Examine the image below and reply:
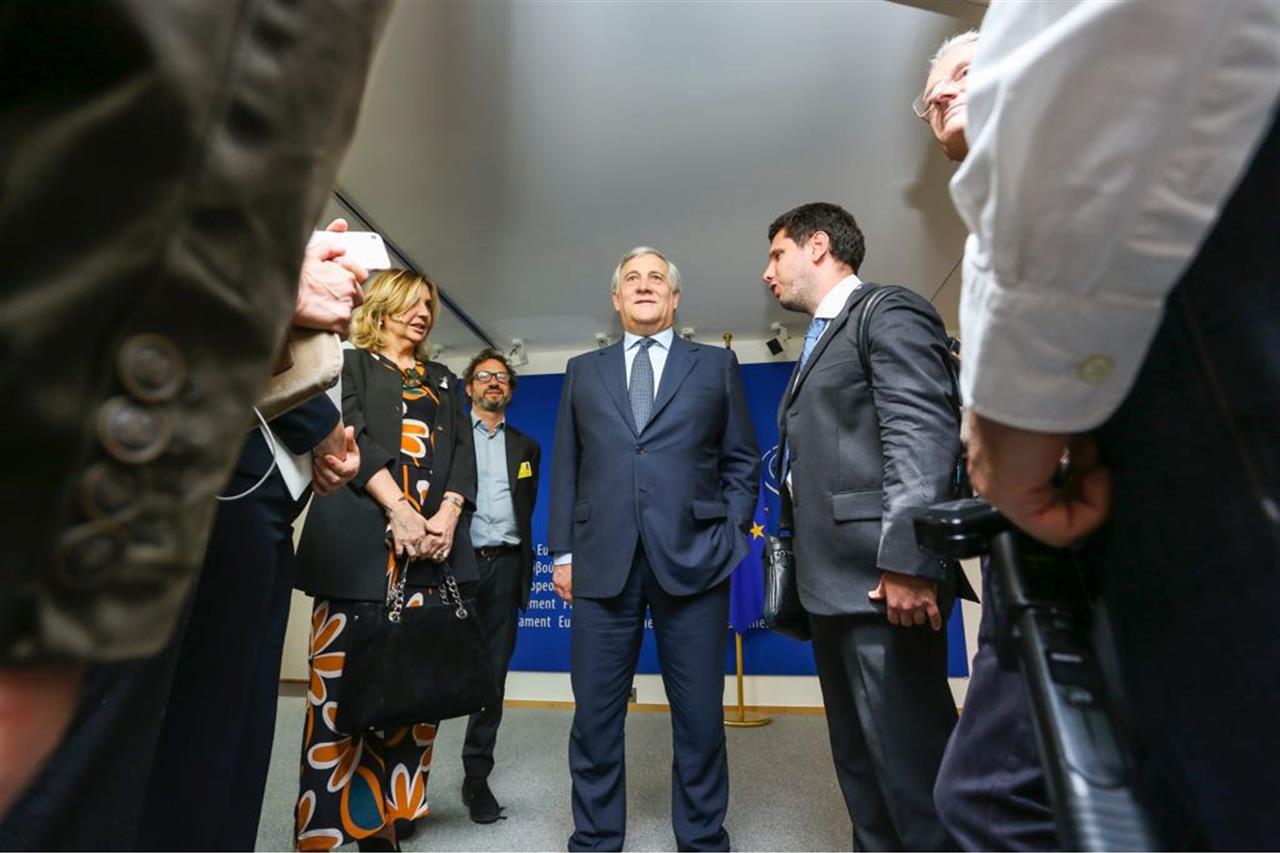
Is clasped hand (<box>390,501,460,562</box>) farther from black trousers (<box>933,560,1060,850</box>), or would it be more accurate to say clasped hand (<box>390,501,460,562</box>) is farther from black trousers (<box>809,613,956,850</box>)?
black trousers (<box>933,560,1060,850</box>)

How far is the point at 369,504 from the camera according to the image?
5.82 feet

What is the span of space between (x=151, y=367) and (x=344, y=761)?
5.79 ft

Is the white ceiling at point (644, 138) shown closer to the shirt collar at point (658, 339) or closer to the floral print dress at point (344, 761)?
the shirt collar at point (658, 339)

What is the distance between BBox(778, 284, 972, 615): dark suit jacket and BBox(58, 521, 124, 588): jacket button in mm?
1205

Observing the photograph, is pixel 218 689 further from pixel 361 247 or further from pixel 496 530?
pixel 496 530

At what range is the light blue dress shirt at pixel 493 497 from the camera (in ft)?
9.39

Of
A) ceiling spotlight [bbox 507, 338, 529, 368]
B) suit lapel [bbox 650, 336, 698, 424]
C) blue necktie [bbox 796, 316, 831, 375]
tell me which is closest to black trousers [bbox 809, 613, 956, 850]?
blue necktie [bbox 796, 316, 831, 375]

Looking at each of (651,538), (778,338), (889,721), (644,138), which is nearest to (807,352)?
(651,538)

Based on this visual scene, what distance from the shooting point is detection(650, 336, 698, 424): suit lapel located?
214 centimetres

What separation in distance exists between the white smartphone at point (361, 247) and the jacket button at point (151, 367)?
82 cm

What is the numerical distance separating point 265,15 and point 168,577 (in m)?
0.19

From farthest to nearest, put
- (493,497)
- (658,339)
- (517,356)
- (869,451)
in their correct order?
1. (517,356)
2. (493,497)
3. (658,339)
4. (869,451)

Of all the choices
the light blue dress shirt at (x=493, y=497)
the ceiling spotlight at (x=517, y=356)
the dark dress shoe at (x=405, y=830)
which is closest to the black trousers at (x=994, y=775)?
the dark dress shoe at (x=405, y=830)

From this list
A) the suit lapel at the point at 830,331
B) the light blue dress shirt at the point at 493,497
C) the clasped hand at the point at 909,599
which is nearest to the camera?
the clasped hand at the point at 909,599
